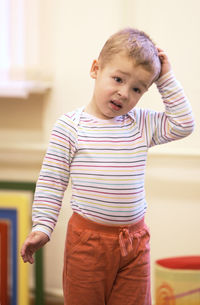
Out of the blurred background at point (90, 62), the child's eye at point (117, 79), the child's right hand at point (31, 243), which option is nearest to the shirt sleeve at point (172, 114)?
the child's eye at point (117, 79)

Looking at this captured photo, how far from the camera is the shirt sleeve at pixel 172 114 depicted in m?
1.23

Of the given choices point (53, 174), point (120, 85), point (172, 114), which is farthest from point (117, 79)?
point (53, 174)

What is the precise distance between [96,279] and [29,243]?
192mm

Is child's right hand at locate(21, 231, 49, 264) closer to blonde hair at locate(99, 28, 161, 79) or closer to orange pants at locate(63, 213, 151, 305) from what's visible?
orange pants at locate(63, 213, 151, 305)

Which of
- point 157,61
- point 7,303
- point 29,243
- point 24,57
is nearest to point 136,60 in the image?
point 157,61

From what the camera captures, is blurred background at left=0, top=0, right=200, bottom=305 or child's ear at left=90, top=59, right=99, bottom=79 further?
blurred background at left=0, top=0, right=200, bottom=305

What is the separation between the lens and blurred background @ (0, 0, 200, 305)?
6.14ft

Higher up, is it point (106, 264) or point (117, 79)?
point (117, 79)

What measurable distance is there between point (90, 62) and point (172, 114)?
2.75ft

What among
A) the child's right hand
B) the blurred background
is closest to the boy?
the child's right hand

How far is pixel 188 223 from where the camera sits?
77.9 inches

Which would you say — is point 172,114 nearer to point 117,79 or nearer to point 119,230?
point 117,79

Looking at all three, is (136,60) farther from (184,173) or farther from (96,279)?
(184,173)

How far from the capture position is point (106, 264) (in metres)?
1.21
